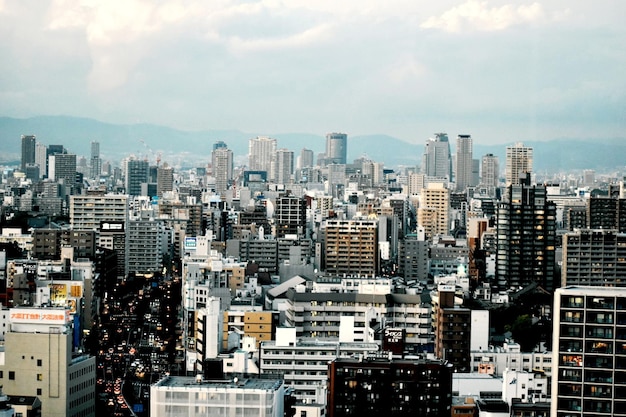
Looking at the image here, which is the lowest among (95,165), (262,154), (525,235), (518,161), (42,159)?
(525,235)

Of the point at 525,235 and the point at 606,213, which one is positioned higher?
the point at 606,213

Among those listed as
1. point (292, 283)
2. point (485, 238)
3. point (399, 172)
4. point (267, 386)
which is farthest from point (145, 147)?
point (267, 386)

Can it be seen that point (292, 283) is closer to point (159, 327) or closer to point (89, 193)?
point (159, 327)

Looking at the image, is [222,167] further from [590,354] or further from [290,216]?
[590,354]

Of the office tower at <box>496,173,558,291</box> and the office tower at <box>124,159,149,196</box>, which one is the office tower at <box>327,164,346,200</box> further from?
the office tower at <box>496,173,558,291</box>

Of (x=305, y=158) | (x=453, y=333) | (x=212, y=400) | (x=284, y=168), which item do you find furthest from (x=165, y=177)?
(x=212, y=400)

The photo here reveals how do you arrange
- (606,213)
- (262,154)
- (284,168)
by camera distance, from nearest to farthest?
1. (606,213)
2. (262,154)
3. (284,168)

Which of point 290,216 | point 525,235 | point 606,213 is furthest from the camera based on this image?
point 290,216

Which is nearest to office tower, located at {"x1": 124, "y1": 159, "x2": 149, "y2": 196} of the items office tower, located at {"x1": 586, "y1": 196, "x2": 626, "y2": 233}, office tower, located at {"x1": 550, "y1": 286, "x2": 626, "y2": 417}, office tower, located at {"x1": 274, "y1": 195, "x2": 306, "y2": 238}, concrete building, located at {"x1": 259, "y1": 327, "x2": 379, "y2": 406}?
office tower, located at {"x1": 274, "y1": 195, "x2": 306, "y2": 238}
